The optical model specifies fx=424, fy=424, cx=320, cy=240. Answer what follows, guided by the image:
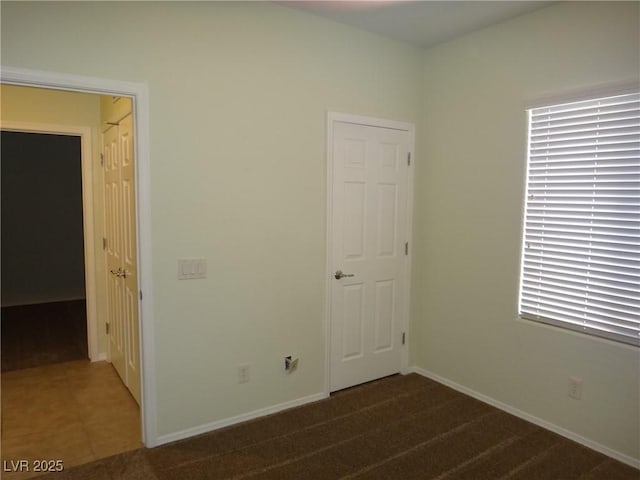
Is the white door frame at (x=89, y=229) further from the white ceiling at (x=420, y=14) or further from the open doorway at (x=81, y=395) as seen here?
the white ceiling at (x=420, y=14)

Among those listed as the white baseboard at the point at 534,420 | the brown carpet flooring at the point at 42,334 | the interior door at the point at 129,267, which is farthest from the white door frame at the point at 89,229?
the white baseboard at the point at 534,420

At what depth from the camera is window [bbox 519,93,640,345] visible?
244cm

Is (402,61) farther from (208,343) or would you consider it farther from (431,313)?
(208,343)

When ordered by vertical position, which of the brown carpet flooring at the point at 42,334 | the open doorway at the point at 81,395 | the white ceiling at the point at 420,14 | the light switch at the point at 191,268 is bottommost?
the brown carpet flooring at the point at 42,334

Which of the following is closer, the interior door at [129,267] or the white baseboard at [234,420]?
the white baseboard at [234,420]

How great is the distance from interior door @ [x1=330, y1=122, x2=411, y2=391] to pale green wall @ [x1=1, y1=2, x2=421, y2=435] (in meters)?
0.17

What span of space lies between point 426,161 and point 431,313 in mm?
1311

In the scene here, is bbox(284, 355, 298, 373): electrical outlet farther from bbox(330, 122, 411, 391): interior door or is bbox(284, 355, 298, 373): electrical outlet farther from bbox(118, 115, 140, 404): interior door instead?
bbox(118, 115, 140, 404): interior door

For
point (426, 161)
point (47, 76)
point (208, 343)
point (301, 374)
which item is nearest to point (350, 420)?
point (301, 374)

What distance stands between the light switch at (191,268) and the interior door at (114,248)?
113 centimetres

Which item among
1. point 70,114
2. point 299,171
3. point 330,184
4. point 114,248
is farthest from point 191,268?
point 70,114

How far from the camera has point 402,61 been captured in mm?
3492

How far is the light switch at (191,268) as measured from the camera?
2605mm

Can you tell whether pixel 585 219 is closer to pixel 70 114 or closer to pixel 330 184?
pixel 330 184
